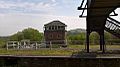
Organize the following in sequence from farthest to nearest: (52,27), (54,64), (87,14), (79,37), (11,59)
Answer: (79,37), (52,27), (87,14), (11,59), (54,64)

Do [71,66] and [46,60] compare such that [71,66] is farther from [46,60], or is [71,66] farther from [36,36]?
[36,36]

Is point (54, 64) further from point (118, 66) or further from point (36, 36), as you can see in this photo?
point (36, 36)

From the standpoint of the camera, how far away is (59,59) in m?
14.5

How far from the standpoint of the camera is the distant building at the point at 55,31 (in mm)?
55844

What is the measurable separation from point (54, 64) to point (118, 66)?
3220 millimetres

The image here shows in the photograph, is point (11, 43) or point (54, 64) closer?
point (54, 64)

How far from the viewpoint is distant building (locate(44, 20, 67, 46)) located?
2199 inches

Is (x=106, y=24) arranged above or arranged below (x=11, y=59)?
above

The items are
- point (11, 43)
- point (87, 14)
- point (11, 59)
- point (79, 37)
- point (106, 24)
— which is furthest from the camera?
point (79, 37)

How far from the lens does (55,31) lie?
5603 centimetres

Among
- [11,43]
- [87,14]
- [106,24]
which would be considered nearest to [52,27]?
[11,43]

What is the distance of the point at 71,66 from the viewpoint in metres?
14.2

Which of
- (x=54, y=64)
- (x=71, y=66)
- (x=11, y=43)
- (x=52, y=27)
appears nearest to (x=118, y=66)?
(x=71, y=66)

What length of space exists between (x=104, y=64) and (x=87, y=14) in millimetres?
7481
